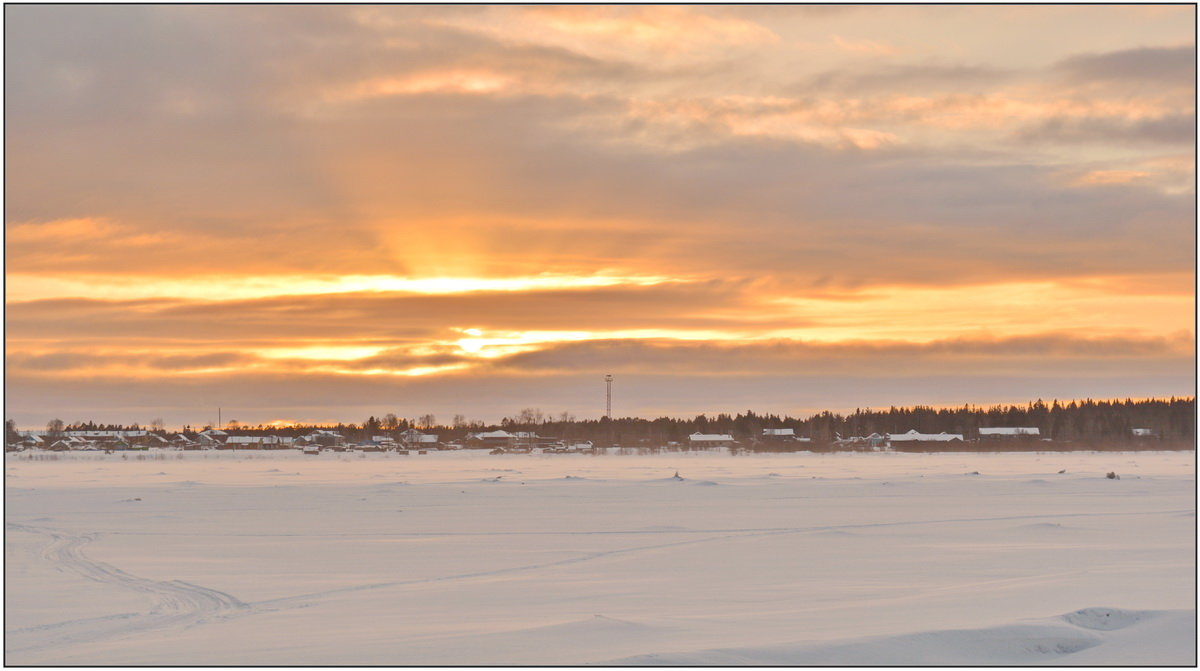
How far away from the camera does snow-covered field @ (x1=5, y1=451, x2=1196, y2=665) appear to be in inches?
494

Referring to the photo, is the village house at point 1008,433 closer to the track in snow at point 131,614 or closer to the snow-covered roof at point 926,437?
the snow-covered roof at point 926,437

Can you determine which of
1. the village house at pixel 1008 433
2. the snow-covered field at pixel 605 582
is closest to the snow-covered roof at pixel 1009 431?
the village house at pixel 1008 433

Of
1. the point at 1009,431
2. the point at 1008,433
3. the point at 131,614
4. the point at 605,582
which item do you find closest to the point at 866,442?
the point at 1008,433

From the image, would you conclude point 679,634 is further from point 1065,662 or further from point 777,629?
point 1065,662

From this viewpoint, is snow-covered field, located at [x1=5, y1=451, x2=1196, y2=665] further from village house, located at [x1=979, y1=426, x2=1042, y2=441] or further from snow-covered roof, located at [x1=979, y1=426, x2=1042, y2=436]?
snow-covered roof, located at [x1=979, y1=426, x2=1042, y2=436]

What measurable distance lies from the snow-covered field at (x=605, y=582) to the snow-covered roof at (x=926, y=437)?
144332 mm

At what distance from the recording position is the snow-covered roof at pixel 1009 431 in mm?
180125

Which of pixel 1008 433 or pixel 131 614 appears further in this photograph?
pixel 1008 433

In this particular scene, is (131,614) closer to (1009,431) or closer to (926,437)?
(926,437)

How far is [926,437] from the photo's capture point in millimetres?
185000

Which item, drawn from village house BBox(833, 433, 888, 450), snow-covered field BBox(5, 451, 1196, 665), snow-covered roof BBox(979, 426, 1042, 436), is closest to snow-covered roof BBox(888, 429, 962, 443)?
snow-covered roof BBox(979, 426, 1042, 436)

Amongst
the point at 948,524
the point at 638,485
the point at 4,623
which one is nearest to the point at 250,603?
the point at 4,623

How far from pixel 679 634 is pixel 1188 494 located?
33.8m

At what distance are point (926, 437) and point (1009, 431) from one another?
1311cm
